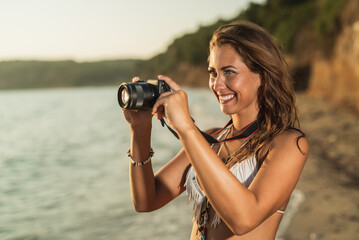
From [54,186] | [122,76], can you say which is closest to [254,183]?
[54,186]

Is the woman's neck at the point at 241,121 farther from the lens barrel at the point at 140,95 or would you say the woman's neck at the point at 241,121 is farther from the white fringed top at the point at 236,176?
the lens barrel at the point at 140,95

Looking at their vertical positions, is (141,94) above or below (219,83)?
above

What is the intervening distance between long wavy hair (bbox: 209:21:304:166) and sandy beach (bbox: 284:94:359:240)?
107 inches

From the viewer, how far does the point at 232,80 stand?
156cm

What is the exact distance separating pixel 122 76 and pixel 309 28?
8859 cm

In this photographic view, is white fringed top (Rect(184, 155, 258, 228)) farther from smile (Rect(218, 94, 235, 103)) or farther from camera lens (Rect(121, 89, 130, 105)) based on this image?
camera lens (Rect(121, 89, 130, 105))

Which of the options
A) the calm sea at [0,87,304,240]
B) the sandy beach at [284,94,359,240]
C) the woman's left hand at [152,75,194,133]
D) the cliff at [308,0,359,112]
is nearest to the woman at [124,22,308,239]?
the woman's left hand at [152,75,194,133]

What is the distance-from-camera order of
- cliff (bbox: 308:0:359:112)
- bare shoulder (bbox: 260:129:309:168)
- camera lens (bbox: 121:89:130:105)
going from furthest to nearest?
1. cliff (bbox: 308:0:359:112)
2. camera lens (bbox: 121:89:130:105)
3. bare shoulder (bbox: 260:129:309:168)

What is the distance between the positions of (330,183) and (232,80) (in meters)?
4.76

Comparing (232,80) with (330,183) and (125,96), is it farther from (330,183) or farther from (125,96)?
(330,183)

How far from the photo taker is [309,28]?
755 inches

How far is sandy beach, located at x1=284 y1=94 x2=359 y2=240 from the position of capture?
13.3 feet

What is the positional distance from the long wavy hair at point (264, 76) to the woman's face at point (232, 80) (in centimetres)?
3

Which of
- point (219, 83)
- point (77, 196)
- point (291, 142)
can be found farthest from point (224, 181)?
point (77, 196)
